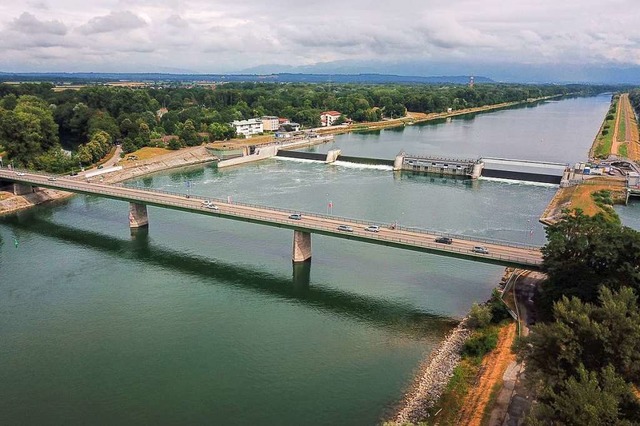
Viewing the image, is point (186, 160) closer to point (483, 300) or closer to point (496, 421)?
point (483, 300)

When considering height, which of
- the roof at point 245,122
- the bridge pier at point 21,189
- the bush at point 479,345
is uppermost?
the roof at point 245,122

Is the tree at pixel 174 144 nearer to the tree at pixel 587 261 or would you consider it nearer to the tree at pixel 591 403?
the tree at pixel 587 261

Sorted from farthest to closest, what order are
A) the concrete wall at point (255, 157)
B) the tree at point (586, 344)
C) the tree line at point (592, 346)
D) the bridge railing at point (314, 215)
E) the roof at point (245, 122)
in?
the roof at point (245, 122)
the concrete wall at point (255, 157)
the bridge railing at point (314, 215)
the tree at point (586, 344)
the tree line at point (592, 346)

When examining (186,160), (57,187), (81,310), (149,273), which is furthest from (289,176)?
(81,310)

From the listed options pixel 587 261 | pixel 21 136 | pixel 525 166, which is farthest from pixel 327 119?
pixel 587 261

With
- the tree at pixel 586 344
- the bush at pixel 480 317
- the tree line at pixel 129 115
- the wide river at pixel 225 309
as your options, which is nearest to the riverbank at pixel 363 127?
the tree line at pixel 129 115

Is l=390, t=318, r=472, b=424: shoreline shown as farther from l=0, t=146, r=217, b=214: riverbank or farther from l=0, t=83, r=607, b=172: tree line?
l=0, t=83, r=607, b=172: tree line

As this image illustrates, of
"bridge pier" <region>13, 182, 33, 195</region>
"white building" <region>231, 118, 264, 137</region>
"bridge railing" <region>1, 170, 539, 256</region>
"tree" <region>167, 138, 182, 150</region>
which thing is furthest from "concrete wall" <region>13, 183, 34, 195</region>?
"white building" <region>231, 118, 264, 137</region>
